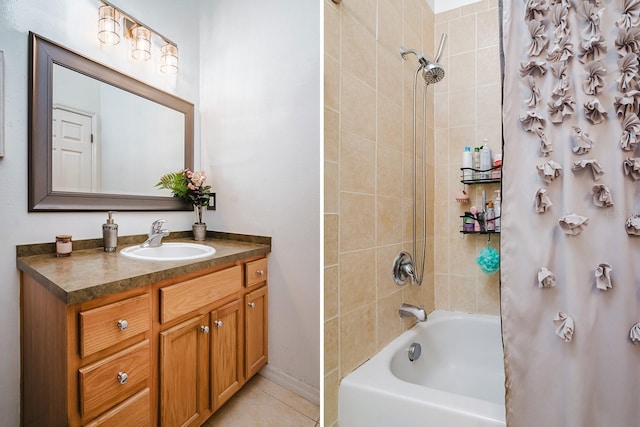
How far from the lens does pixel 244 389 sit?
27.6 inches

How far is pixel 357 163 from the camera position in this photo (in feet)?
3.30

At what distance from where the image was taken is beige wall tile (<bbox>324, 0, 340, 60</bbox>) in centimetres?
84

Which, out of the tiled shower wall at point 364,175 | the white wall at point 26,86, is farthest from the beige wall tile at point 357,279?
the white wall at point 26,86

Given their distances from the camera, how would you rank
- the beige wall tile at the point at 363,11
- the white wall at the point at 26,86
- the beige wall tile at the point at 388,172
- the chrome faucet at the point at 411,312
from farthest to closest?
1. the chrome faucet at the point at 411,312
2. the beige wall tile at the point at 388,172
3. the beige wall tile at the point at 363,11
4. the white wall at the point at 26,86

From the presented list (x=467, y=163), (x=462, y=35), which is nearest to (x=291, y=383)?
(x=467, y=163)

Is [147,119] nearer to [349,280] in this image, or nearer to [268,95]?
[268,95]

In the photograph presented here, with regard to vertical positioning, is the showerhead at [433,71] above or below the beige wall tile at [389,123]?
above

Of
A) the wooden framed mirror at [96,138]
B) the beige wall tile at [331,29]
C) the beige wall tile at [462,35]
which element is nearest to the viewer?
the wooden framed mirror at [96,138]

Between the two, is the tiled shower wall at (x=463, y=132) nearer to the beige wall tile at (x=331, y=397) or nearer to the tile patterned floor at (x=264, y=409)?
the beige wall tile at (x=331, y=397)

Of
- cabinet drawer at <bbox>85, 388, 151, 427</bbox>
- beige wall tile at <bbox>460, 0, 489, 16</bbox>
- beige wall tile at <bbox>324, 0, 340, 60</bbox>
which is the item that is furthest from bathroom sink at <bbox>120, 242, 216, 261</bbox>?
beige wall tile at <bbox>460, 0, 489, 16</bbox>

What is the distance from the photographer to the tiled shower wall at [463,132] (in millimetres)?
1588

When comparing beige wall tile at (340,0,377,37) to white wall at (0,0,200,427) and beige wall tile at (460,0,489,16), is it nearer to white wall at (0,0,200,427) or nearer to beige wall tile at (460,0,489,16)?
white wall at (0,0,200,427)

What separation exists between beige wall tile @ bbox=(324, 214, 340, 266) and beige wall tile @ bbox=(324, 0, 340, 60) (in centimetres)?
43

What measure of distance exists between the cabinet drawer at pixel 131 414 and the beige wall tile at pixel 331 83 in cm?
74
